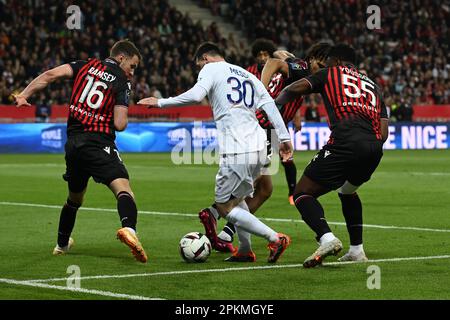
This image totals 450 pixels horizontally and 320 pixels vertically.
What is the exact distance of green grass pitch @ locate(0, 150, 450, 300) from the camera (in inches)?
318

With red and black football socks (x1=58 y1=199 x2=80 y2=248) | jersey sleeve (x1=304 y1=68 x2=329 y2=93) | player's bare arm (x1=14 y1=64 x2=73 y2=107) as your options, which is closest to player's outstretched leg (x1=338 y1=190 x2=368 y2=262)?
jersey sleeve (x1=304 y1=68 x2=329 y2=93)

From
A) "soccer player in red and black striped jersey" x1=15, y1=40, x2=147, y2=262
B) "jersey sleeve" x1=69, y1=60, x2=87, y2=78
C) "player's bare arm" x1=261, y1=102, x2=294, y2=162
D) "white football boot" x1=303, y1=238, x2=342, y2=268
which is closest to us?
"white football boot" x1=303, y1=238, x2=342, y2=268

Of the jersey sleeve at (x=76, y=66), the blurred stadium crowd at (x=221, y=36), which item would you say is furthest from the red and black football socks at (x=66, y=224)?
the blurred stadium crowd at (x=221, y=36)

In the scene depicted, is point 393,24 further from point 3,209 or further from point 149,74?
point 3,209

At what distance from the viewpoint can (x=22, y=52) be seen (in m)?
36.5

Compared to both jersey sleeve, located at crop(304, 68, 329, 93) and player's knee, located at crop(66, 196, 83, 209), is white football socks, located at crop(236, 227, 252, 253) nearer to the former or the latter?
jersey sleeve, located at crop(304, 68, 329, 93)

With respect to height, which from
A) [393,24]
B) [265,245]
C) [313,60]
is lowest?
[265,245]

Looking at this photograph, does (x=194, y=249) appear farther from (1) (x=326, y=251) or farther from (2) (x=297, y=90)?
(2) (x=297, y=90)

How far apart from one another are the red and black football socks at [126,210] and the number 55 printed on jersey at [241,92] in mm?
1424

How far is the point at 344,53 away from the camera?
32.6 ft

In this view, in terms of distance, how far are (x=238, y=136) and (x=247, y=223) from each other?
82cm

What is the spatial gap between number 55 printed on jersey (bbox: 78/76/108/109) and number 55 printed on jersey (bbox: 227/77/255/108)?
4.43 ft
